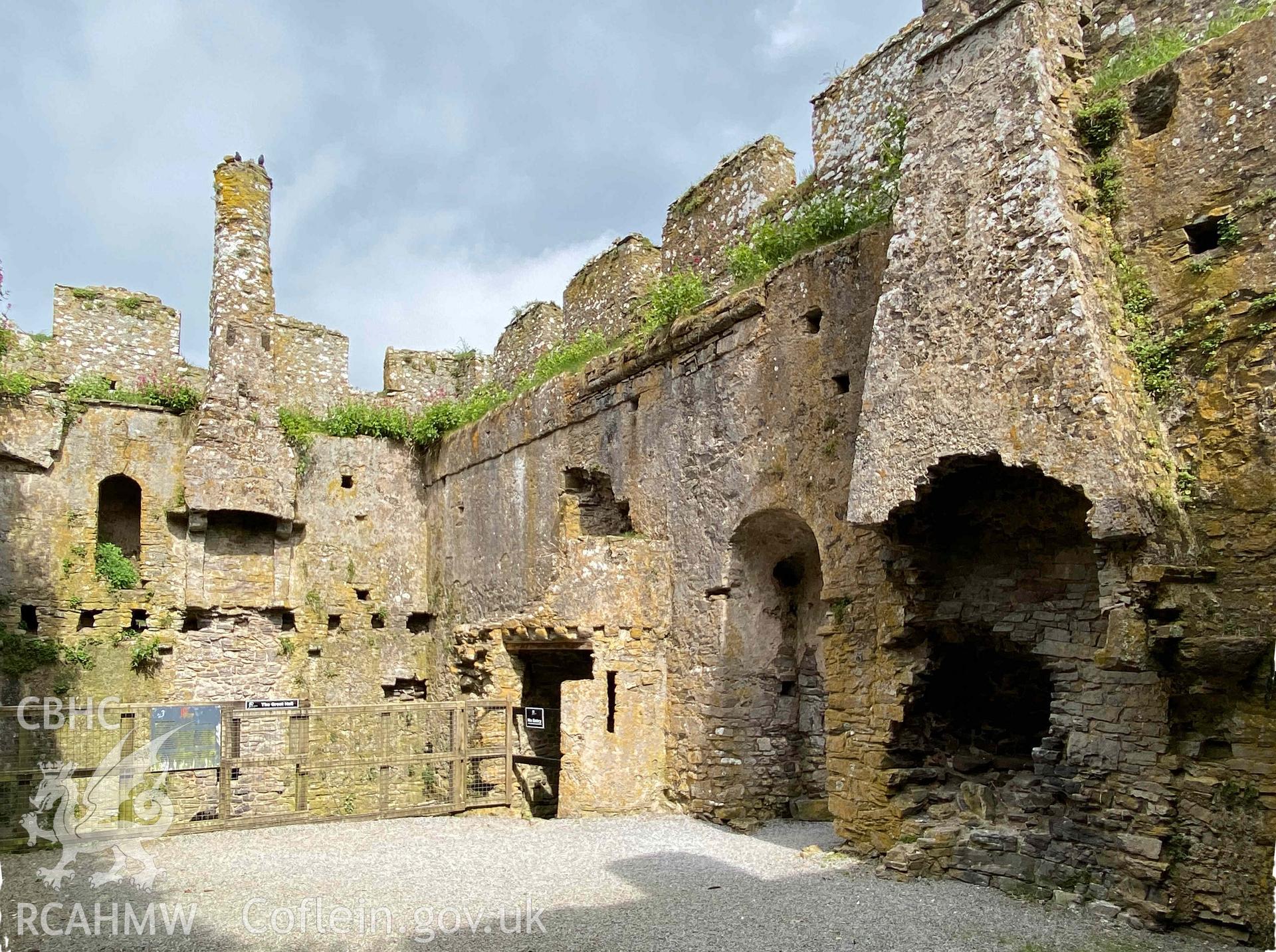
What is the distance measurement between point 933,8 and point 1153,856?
22.5 ft

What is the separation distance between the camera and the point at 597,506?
12102 millimetres

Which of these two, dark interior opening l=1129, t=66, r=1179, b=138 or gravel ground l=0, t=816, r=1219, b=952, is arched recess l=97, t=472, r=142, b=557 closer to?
gravel ground l=0, t=816, r=1219, b=952

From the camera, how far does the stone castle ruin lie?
19.7 ft

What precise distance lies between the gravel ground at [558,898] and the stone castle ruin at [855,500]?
599mm

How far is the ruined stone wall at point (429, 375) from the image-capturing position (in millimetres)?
16891

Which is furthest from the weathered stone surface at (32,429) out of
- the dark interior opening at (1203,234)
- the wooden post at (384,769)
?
the dark interior opening at (1203,234)

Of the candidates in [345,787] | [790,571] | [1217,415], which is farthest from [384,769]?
[1217,415]

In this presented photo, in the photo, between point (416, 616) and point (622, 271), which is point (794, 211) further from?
point (416, 616)

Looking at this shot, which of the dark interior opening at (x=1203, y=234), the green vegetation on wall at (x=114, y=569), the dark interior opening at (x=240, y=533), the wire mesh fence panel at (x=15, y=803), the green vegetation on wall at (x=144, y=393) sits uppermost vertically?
the green vegetation on wall at (x=144, y=393)

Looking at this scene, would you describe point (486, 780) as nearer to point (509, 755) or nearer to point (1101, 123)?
point (509, 755)

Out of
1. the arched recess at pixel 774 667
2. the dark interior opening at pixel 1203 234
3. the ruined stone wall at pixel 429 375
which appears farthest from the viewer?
the ruined stone wall at pixel 429 375

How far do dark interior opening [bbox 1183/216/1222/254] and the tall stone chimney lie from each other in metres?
11.9

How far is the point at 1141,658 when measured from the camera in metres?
5.79

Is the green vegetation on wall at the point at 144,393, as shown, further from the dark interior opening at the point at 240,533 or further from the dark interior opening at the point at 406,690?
the dark interior opening at the point at 406,690
